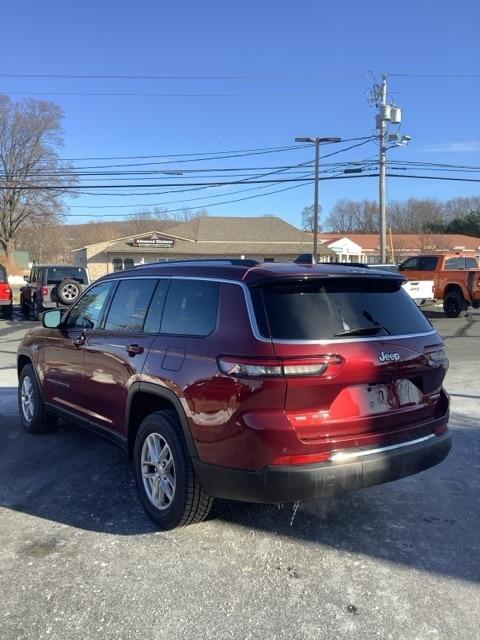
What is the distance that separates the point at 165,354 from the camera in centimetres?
373

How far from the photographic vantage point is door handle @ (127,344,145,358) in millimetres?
3993

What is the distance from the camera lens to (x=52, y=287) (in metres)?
18.6

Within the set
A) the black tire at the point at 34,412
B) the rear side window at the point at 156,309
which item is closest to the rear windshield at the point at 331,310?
the rear side window at the point at 156,309

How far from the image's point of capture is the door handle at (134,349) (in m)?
3.99

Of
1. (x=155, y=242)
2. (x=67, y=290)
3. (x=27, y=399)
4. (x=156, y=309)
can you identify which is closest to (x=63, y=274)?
(x=67, y=290)

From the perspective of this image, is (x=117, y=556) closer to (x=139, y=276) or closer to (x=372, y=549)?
(x=372, y=549)

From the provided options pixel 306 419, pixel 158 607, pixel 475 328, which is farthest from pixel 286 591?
pixel 475 328

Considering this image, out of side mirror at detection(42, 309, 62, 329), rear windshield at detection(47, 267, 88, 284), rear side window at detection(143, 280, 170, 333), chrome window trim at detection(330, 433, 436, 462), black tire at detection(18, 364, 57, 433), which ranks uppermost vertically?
rear windshield at detection(47, 267, 88, 284)

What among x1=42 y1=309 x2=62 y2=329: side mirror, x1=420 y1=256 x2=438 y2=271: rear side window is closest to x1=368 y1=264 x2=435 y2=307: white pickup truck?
x1=420 y1=256 x2=438 y2=271: rear side window

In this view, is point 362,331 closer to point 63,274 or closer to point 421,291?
point 421,291

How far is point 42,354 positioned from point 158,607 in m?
3.36

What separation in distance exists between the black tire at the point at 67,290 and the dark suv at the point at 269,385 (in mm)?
13717

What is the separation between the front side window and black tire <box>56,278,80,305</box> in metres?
12.4

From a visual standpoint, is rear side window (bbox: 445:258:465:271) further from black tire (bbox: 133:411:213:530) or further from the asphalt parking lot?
black tire (bbox: 133:411:213:530)
